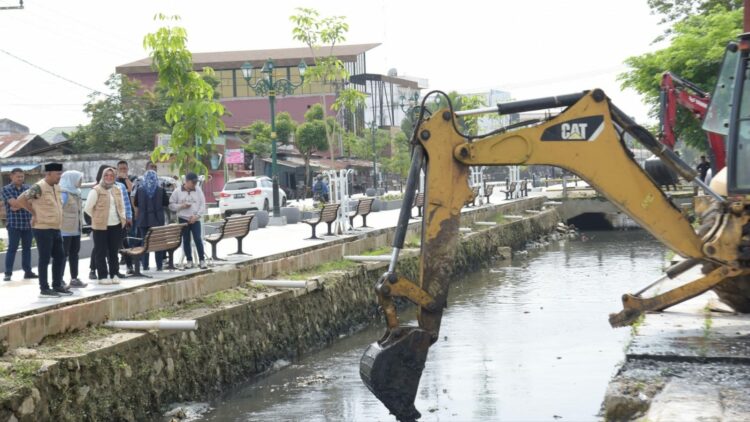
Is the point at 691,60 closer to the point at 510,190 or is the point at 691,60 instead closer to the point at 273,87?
the point at 273,87

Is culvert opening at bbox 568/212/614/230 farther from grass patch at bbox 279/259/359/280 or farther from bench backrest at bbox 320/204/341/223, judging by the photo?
grass patch at bbox 279/259/359/280

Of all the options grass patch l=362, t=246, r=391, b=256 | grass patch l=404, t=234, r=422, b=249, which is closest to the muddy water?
grass patch l=404, t=234, r=422, b=249

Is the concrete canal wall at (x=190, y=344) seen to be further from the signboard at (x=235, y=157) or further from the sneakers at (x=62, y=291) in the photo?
the signboard at (x=235, y=157)

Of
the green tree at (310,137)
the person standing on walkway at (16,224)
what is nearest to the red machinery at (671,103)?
the person standing on walkway at (16,224)

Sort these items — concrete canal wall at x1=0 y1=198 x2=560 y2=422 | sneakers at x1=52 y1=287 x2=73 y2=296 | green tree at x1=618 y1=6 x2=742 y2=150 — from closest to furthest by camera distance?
1. concrete canal wall at x1=0 y1=198 x2=560 y2=422
2. sneakers at x1=52 y1=287 x2=73 y2=296
3. green tree at x1=618 y1=6 x2=742 y2=150

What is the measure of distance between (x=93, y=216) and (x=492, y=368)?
570 centimetres

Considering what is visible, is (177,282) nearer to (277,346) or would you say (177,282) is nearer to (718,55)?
(277,346)

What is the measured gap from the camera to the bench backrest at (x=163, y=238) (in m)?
14.5

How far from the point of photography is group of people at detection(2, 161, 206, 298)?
485 inches

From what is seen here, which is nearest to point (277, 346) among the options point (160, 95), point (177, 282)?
point (177, 282)

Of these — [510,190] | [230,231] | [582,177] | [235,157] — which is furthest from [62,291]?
[235,157]

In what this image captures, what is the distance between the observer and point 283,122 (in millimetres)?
64875

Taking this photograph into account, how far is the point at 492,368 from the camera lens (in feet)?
47.0

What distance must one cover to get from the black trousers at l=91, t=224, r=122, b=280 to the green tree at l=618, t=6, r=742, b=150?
19.2 meters
